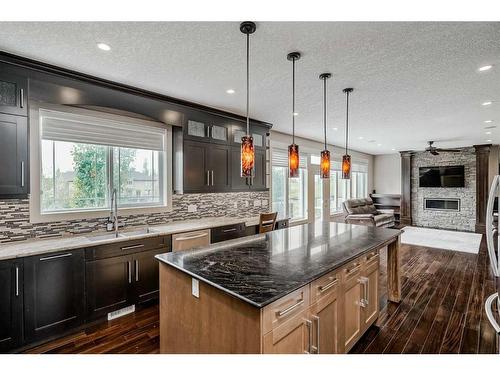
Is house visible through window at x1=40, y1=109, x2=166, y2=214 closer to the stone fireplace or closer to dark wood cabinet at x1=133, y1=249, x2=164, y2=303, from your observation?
dark wood cabinet at x1=133, y1=249, x2=164, y2=303

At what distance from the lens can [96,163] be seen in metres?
3.12

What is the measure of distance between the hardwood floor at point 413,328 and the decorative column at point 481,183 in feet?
16.5

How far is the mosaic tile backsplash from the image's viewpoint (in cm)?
245

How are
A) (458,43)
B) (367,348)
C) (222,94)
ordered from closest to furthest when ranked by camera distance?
(458,43) < (367,348) < (222,94)

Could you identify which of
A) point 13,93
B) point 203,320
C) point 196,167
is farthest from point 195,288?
point 13,93

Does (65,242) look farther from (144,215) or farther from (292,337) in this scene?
(292,337)

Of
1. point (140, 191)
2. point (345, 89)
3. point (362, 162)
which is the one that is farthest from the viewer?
point (362, 162)

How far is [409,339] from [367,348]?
47 centimetres

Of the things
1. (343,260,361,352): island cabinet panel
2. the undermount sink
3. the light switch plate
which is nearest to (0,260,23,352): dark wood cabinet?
the undermount sink

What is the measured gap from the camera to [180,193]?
354 cm

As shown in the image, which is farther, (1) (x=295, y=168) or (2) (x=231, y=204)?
(2) (x=231, y=204)

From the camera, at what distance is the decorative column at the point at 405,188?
345 inches
